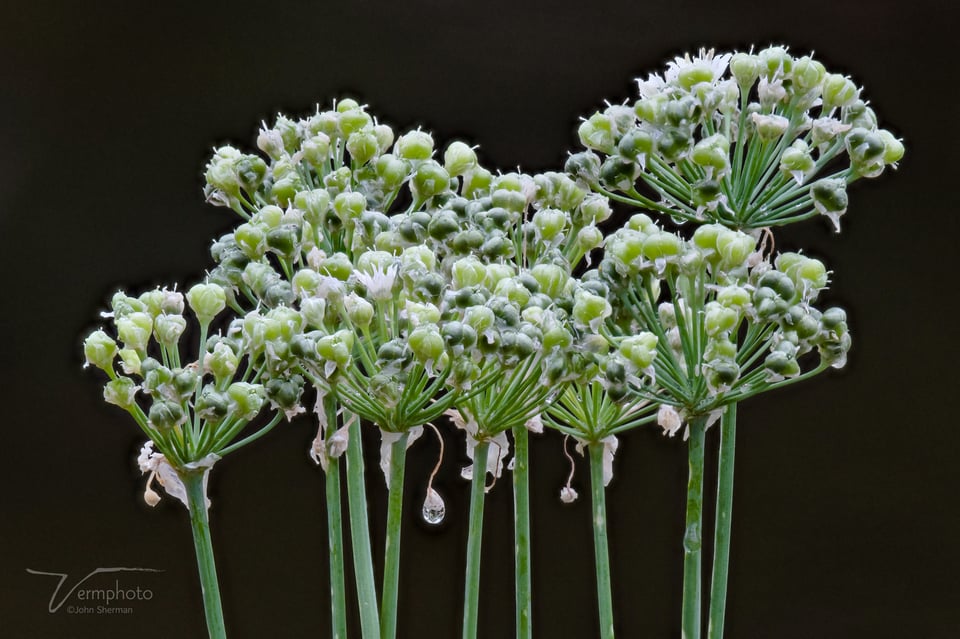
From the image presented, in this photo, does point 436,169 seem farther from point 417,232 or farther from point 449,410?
point 449,410

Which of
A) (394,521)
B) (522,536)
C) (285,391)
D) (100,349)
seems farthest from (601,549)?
(100,349)

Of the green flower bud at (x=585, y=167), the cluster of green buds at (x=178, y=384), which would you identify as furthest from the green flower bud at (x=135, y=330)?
the green flower bud at (x=585, y=167)

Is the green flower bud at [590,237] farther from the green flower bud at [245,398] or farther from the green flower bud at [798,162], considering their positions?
the green flower bud at [245,398]

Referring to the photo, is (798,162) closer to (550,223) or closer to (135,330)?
(550,223)

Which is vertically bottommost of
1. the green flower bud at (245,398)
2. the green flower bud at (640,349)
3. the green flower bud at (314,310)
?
the green flower bud at (245,398)

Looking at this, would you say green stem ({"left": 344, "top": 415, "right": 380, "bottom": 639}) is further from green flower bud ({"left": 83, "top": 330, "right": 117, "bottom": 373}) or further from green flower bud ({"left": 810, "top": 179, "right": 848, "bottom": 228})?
green flower bud ({"left": 810, "top": 179, "right": 848, "bottom": 228})


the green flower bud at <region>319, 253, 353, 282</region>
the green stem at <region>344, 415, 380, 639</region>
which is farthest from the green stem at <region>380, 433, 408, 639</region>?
the green flower bud at <region>319, 253, 353, 282</region>
